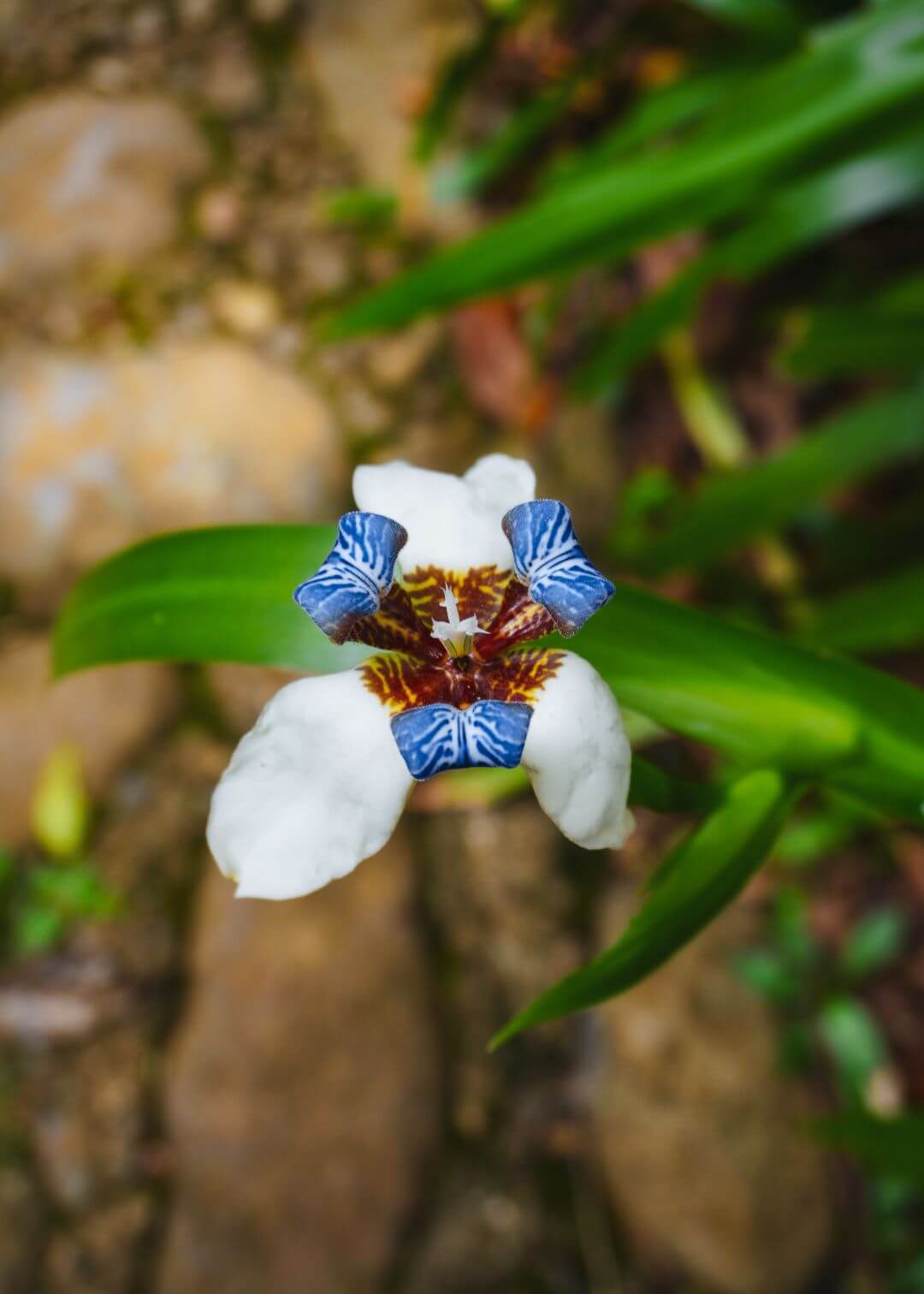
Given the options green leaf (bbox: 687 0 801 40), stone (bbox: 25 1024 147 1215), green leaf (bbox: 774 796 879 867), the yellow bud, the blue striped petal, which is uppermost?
green leaf (bbox: 687 0 801 40)

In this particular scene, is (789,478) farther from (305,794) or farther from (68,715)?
(68,715)

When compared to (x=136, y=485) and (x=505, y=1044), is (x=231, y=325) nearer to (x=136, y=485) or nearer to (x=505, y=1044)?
(x=136, y=485)

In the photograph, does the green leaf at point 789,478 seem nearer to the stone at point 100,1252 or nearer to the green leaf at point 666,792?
the green leaf at point 666,792

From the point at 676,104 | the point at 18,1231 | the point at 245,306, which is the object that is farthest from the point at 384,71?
the point at 18,1231

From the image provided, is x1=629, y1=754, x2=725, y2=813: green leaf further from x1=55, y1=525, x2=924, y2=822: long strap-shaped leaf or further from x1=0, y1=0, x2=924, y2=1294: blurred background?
x1=0, y1=0, x2=924, y2=1294: blurred background

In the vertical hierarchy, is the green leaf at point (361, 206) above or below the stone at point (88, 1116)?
above

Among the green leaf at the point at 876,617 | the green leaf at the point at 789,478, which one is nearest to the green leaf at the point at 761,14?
the green leaf at the point at 789,478

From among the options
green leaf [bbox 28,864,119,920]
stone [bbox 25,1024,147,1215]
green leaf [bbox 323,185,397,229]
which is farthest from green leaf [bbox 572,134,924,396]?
stone [bbox 25,1024,147,1215]
